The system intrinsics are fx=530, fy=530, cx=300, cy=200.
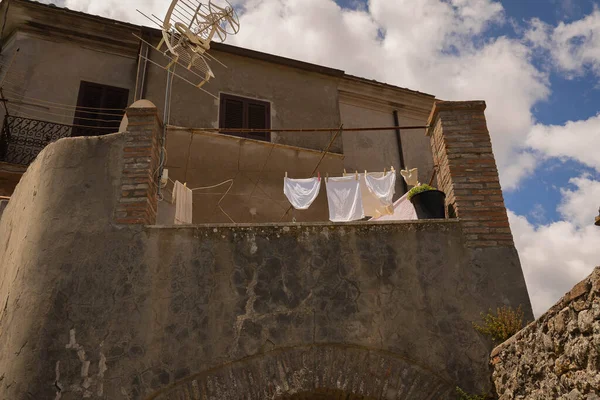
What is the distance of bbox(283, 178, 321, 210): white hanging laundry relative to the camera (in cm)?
1030

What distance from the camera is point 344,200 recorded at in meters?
10.1

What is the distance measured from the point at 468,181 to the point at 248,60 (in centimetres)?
899

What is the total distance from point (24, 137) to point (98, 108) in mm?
1747

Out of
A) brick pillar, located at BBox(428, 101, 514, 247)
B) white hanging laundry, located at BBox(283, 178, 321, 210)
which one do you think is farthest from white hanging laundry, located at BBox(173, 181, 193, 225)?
brick pillar, located at BBox(428, 101, 514, 247)

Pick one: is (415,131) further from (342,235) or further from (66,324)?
(66,324)

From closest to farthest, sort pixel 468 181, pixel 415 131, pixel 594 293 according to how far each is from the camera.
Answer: pixel 594 293 → pixel 468 181 → pixel 415 131

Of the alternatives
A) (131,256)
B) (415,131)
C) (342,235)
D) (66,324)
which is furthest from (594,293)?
(415,131)

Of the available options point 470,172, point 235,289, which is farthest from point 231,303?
point 470,172

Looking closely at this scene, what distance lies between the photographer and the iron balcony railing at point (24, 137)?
38.7ft

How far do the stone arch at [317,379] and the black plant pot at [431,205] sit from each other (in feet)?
6.54

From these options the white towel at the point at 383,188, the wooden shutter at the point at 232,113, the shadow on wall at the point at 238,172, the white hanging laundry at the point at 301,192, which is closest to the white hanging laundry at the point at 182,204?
the white hanging laundry at the point at 301,192

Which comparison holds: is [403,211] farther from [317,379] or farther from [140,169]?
[140,169]

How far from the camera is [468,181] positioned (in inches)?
260

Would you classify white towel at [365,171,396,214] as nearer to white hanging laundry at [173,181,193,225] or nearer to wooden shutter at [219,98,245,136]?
white hanging laundry at [173,181,193,225]
